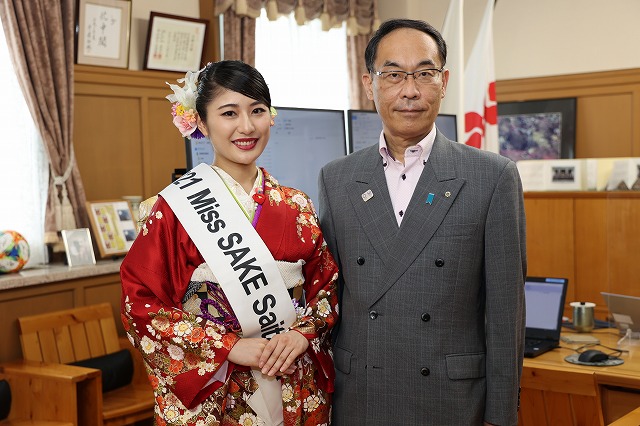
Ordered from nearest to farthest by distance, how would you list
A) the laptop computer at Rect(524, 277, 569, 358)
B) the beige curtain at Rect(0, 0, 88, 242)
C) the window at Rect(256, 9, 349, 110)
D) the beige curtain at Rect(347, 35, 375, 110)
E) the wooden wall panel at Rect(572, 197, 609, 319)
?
the laptop computer at Rect(524, 277, 569, 358) < the beige curtain at Rect(0, 0, 88, 242) < the wooden wall panel at Rect(572, 197, 609, 319) < the window at Rect(256, 9, 349, 110) < the beige curtain at Rect(347, 35, 375, 110)

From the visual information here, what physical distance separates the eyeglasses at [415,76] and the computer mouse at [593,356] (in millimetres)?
1262

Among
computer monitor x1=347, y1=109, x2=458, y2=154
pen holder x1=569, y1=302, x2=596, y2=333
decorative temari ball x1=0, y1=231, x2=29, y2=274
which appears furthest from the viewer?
decorative temari ball x1=0, y1=231, x2=29, y2=274

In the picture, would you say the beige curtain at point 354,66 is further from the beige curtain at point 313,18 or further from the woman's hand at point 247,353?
the woman's hand at point 247,353

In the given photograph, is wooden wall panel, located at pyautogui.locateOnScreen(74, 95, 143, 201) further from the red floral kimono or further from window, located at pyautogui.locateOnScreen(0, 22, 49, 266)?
the red floral kimono

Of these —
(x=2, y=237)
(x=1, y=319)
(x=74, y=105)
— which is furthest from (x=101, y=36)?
(x=1, y=319)

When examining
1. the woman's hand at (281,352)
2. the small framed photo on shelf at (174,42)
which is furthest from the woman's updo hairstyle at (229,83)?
the small framed photo on shelf at (174,42)

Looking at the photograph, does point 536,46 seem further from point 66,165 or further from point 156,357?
point 156,357

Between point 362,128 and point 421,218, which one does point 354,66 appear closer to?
point 362,128

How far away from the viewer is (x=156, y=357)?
179cm

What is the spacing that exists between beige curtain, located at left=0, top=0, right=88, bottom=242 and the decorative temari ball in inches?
8.4

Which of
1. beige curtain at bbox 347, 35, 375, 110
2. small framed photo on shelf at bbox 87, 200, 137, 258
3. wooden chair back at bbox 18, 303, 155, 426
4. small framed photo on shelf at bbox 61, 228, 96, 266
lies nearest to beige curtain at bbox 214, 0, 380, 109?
beige curtain at bbox 347, 35, 375, 110

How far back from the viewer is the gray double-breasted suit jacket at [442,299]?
1.74m

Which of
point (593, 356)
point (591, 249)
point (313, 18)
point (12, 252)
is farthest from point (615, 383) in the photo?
point (313, 18)

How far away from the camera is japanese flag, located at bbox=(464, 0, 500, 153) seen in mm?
4859
